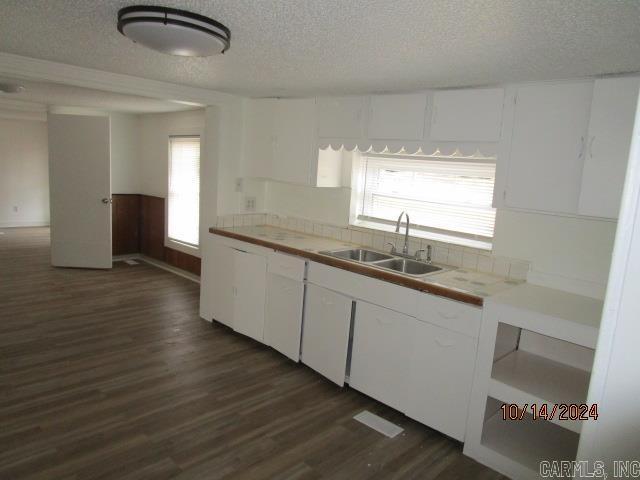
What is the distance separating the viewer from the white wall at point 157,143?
567 centimetres

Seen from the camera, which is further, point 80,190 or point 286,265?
point 80,190

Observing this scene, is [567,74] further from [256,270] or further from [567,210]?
[256,270]

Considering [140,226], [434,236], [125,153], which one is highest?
[125,153]

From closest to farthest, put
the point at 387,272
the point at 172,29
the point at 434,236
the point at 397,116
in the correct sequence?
the point at 172,29
the point at 387,272
the point at 397,116
the point at 434,236

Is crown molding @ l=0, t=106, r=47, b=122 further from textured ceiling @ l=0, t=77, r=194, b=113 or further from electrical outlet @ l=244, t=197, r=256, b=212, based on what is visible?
electrical outlet @ l=244, t=197, r=256, b=212

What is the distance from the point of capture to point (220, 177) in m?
4.14

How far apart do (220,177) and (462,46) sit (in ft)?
8.74

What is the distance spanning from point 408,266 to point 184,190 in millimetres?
3623

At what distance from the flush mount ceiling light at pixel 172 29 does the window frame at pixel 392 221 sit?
1800 mm

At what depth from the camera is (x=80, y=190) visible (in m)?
5.81

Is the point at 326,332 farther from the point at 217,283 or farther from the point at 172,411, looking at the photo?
the point at 217,283

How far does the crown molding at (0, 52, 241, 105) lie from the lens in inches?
116

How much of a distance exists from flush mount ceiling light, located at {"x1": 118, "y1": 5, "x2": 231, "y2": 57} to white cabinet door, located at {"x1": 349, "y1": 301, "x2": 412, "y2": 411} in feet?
6.03
